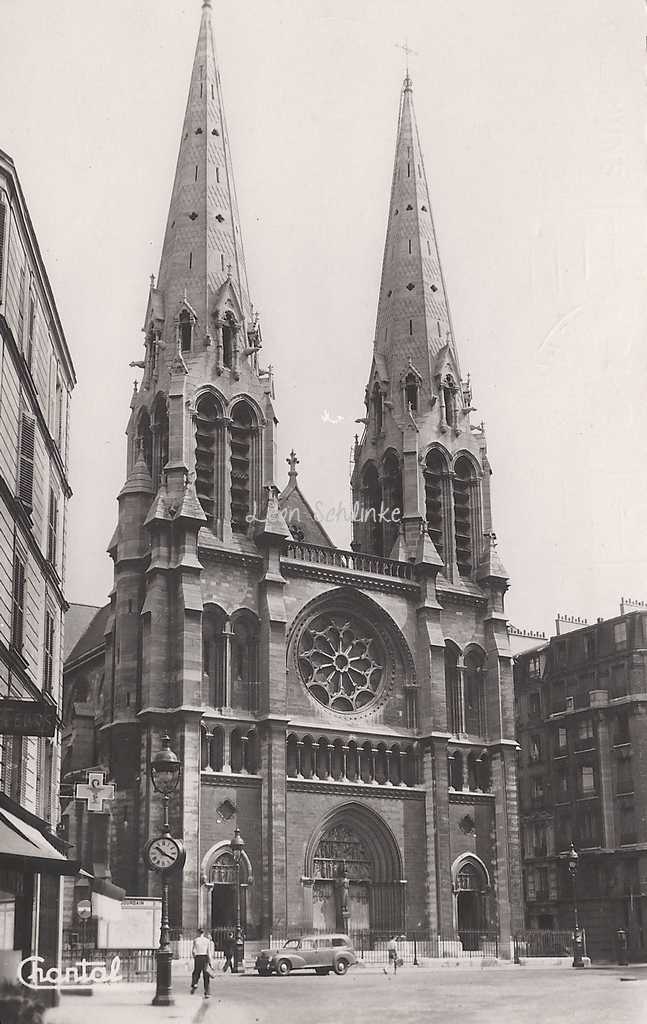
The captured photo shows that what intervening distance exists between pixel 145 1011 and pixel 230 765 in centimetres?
2822

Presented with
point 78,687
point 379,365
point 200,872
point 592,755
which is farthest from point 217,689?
point 592,755

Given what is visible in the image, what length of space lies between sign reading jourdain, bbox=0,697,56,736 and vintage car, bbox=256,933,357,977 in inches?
883

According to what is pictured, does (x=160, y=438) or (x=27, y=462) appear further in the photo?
(x=160, y=438)

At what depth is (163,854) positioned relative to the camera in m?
23.5

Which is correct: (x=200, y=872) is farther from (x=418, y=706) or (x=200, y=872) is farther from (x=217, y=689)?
(x=418, y=706)

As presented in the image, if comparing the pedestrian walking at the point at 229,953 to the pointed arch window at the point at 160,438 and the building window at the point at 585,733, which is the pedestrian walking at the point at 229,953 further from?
the building window at the point at 585,733

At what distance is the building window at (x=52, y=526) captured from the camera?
35.4m

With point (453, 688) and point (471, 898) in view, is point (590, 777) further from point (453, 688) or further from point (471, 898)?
point (471, 898)

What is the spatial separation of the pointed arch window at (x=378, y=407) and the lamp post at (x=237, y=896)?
2192cm

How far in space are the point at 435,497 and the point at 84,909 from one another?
27.5 metres

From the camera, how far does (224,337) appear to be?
191 feet

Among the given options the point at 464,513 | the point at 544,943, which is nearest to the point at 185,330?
the point at 464,513

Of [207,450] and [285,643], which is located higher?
[207,450]

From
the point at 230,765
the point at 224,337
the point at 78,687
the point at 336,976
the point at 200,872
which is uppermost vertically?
the point at 224,337
